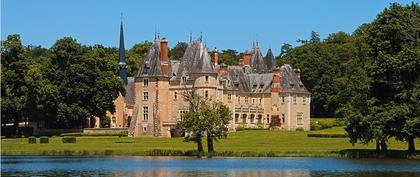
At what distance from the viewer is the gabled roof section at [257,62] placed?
104062 millimetres

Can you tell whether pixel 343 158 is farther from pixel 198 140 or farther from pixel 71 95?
pixel 71 95

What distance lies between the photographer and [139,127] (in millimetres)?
92500

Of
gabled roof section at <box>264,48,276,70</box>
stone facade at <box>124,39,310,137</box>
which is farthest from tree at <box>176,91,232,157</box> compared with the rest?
gabled roof section at <box>264,48,276,70</box>

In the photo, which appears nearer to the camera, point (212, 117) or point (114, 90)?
point (212, 117)

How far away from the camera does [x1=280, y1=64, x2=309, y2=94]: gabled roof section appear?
100 meters

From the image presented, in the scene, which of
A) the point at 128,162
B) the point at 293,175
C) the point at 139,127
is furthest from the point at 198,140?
the point at 139,127

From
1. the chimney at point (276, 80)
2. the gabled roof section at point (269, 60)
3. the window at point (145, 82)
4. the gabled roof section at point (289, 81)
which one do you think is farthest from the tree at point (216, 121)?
the gabled roof section at point (269, 60)

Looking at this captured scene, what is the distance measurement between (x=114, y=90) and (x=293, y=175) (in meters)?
56.0

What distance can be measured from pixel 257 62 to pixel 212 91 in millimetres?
14604

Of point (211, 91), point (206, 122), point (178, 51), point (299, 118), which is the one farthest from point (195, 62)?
point (178, 51)

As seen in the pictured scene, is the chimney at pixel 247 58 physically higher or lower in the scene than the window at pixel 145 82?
higher

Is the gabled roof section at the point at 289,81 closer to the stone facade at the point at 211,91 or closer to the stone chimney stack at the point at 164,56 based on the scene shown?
the stone facade at the point at 211,91

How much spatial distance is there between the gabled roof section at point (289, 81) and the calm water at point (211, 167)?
145 ft

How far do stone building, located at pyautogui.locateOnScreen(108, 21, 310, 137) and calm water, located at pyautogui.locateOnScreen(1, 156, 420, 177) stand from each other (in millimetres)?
32938
